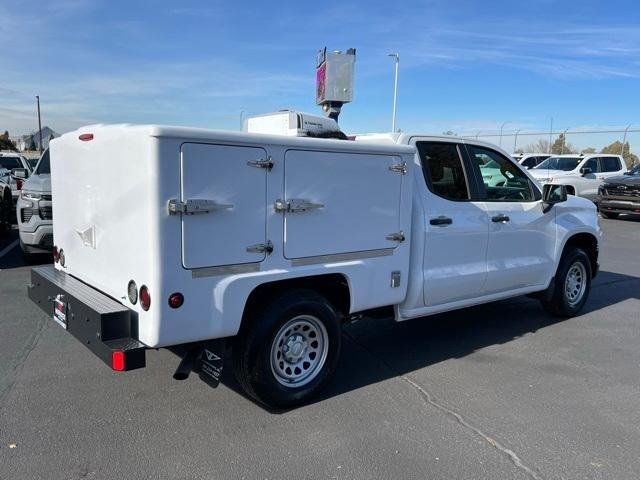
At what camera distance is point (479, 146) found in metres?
5.32

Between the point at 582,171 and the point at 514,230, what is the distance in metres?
14.9

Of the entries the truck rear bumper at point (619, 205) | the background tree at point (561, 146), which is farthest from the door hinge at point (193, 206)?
the background tree at point (561, 146)

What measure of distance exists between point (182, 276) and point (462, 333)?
11.6ft

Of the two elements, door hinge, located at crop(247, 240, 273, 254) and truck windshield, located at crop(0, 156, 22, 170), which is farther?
truck windshield, located at crop(0, 156, 22, 170)

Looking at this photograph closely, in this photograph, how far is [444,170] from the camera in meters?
4.93

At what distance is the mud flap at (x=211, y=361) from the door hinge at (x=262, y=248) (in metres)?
0.65

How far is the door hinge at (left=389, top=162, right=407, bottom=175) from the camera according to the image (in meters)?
4.24

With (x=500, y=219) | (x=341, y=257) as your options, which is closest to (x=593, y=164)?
(x=500, y=219)

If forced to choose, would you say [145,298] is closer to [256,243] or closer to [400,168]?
[256,243]

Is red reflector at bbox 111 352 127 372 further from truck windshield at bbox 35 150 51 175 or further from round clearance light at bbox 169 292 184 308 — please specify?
truck windshield at bbox 35 150 51 175

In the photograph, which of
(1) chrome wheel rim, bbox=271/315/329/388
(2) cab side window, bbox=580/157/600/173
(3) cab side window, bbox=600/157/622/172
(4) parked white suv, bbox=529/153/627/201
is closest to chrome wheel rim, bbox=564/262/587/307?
(1) chrome wheel rim, bbox=271/315/329/388

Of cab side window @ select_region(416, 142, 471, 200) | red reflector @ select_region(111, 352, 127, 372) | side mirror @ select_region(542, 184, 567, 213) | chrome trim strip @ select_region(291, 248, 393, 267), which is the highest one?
cab side window @ select_region(416, 142, 471, 200)

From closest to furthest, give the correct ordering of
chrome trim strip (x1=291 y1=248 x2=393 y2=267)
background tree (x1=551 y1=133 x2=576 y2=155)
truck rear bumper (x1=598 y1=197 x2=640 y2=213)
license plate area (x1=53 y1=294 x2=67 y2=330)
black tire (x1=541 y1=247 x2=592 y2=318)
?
1. chrome trim strip (x1=291 y1=248 x2=393 y2=267)
2. license plate area (x1=53 y1=294 x2=67 y2=330)
3. black tire (x1=541 y1=247 x2=592 y2=318)
4. truck rear bumper (x1=598 y1=197 x2=640 y2=213)
5. background tree (x1=551 y1=133 x2=576 y2=155)

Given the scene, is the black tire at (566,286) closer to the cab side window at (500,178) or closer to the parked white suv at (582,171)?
the cab side window at (500,178)
